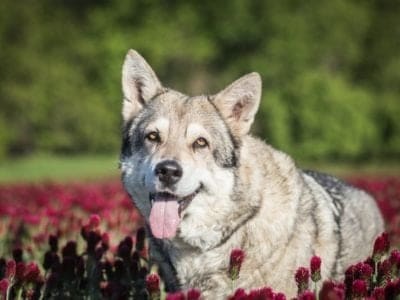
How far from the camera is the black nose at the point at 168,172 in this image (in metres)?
5.56

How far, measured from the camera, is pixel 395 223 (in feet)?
29.3

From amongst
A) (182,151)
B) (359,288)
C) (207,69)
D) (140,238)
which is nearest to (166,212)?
(182,151)

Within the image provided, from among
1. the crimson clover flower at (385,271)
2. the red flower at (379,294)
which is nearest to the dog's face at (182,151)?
the crimson clover flower at (385,271)

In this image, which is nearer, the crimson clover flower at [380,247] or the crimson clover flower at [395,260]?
the crimson clover flower at [395,260]

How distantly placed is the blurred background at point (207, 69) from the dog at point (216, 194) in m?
28.4

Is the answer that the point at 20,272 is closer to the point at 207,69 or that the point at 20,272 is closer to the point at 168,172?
the point at 168,172

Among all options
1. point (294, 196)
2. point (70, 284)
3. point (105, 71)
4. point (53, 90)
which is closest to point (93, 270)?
point (70, 284)

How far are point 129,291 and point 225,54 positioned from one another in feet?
158

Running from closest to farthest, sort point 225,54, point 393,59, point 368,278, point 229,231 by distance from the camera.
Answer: point 368,278
point 229,231
point 393,59
point 225,54

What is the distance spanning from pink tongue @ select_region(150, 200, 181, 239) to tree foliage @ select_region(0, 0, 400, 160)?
120 feet

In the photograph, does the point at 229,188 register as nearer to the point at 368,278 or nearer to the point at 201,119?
the point at 201,119

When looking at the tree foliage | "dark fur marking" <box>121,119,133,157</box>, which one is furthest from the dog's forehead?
the tree foliage

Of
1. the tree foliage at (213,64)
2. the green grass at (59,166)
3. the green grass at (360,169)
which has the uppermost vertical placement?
the tree foliage at (213,64)

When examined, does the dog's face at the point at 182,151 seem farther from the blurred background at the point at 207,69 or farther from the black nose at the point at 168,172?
the blurred background at the point at 207,69
